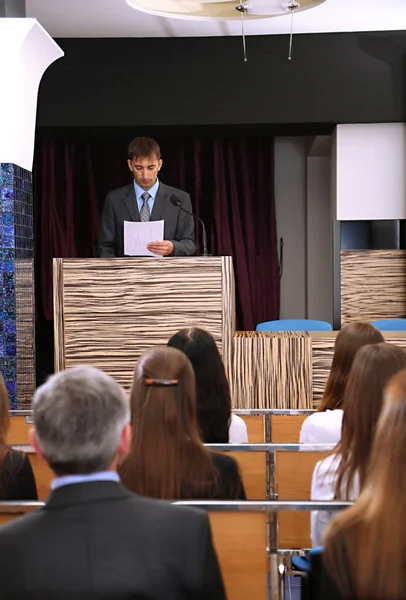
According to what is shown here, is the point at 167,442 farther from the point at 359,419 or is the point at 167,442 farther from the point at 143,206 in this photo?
the point at 143,206

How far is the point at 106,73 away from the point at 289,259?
3.16 m

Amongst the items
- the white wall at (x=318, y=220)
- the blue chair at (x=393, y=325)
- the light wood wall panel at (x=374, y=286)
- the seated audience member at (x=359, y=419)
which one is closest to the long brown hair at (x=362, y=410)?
the seated audience member at (x=359, y=419)

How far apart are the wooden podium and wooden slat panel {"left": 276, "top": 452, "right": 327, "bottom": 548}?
1.67 meters

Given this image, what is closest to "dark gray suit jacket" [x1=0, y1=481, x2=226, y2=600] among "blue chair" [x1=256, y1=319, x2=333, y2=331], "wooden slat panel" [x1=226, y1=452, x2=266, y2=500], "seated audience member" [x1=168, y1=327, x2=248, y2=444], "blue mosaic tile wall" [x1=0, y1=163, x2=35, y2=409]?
"wooden slat panel" [x1=226, y1=452, x2=266, y2=500]

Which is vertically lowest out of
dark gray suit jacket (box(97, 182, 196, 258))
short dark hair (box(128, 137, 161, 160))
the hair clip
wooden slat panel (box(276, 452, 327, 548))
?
wooden slat panel (box(276, 452, 327, 548))

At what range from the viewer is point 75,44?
20.6 ft

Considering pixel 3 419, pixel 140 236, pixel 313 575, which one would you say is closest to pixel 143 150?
pixel 140 236

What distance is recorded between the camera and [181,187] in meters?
8.35

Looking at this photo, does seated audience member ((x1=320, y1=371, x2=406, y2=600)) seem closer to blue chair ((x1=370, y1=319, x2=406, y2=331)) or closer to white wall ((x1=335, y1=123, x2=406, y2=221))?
blue chair ((x1=370, y1=319, x2=406, y2=331))

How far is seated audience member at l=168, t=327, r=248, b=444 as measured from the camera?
2.49 metres

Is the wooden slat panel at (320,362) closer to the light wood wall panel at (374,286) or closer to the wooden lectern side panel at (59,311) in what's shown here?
the wooden lectern side panel at (59,311)

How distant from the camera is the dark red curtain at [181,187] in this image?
8.25 meters

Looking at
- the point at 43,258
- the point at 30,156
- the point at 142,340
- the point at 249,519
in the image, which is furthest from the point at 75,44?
the point at 249,519

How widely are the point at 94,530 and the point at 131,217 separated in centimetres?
348
